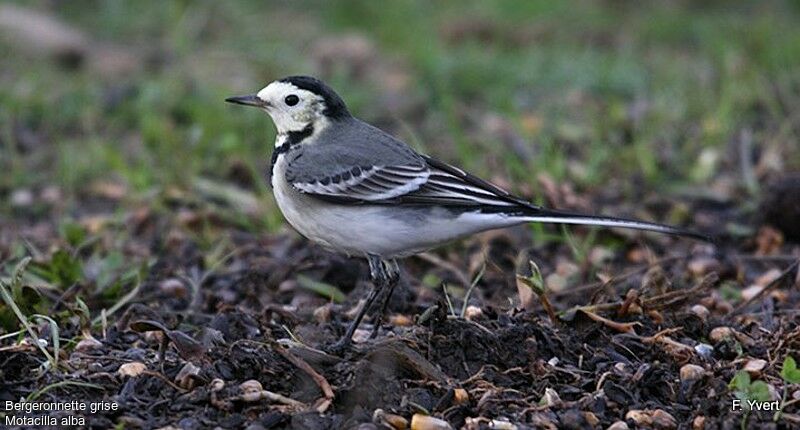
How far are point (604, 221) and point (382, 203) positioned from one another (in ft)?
3.05

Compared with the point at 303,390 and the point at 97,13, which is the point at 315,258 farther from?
the point at 97,13

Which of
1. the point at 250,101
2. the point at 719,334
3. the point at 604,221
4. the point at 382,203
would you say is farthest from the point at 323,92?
the point at 719,334

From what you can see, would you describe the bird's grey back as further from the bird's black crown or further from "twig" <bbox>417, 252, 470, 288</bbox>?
"twig" <bbox>417, 252, 470, 288</bbox>

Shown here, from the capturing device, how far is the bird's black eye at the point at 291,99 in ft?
18.8

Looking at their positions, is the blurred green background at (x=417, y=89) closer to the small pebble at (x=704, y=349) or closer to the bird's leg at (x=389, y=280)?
the bird's leg at (x=389, y=280)

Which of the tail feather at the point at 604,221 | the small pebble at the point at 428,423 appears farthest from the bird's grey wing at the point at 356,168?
the small pebble at the point at 428,423

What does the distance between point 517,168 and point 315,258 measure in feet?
5.27

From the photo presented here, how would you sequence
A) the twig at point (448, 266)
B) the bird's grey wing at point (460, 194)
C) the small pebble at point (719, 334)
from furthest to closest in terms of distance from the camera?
the twig at point (448, 266) → the bird's grey wing at point (460, 194) → the small pebble at point (719, 334)

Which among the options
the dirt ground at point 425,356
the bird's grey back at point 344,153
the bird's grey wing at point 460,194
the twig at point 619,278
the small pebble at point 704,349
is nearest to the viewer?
the dirt ground at point 425,356

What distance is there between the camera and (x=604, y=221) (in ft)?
16.1

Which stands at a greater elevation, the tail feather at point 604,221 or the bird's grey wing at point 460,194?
the bird's grey wing at point 460,194

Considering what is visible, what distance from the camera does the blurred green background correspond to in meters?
7.94

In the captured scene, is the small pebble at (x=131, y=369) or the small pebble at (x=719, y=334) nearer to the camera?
the small pebble at (x=131, y=369)

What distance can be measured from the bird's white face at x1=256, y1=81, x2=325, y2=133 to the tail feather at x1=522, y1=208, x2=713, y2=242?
1161mm
